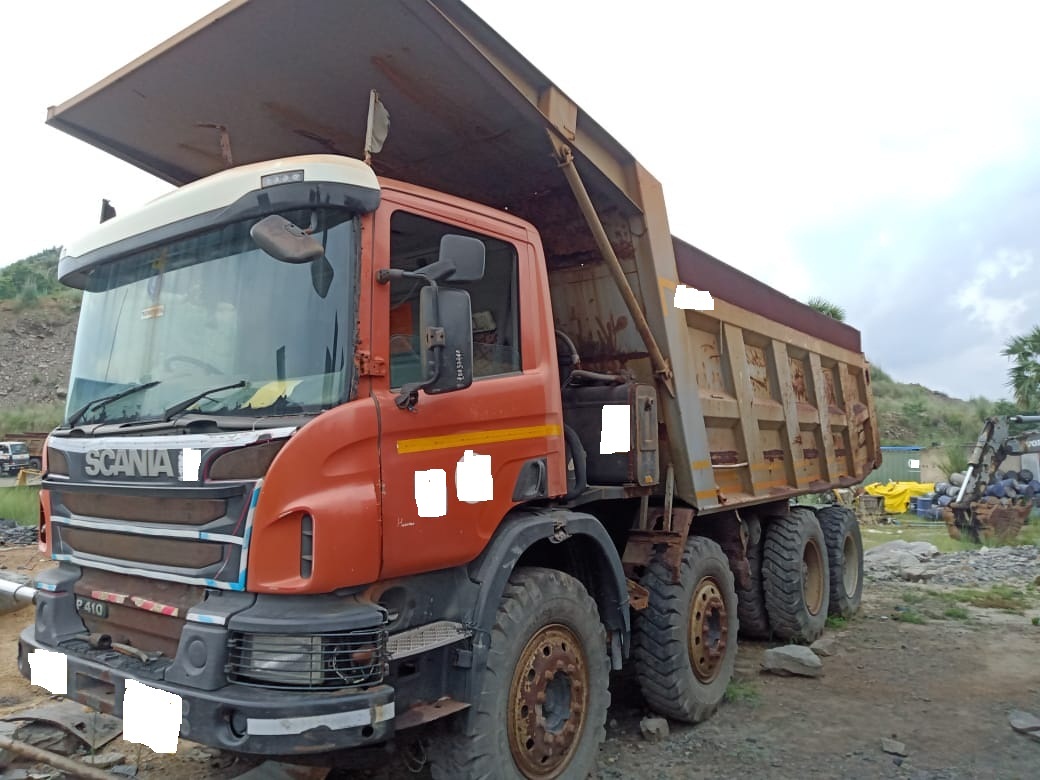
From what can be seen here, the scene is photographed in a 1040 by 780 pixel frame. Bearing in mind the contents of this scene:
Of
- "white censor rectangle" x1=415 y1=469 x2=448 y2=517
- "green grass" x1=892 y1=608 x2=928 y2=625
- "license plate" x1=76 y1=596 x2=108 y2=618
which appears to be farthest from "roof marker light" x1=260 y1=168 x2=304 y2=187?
"green grass" x1=892 y1=608 x2=928 y2=625

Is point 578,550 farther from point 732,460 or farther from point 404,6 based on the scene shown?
point 404,6

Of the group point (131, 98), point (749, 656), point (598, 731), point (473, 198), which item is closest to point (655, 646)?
point (598, 731)

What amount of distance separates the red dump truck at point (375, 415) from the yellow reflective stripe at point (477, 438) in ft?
0.05

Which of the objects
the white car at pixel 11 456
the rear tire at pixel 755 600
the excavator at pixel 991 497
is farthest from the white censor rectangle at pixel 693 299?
the white car at pixel 11 456

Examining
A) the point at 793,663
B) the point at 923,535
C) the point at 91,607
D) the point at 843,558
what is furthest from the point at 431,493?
the point at 923,535

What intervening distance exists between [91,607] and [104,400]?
0.91 m

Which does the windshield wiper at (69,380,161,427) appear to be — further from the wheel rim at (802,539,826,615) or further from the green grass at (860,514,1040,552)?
the green grass at (860,514,1040,552)

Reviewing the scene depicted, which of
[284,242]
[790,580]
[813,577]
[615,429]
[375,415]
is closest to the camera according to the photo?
[284,242]

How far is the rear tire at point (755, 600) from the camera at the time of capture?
6.69m

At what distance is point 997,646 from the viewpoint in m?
7.03

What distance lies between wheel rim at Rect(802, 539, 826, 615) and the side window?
4476mm

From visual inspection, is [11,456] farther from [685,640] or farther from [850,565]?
[685,640]

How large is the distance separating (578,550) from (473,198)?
2.31 metres

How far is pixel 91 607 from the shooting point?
3424mm
